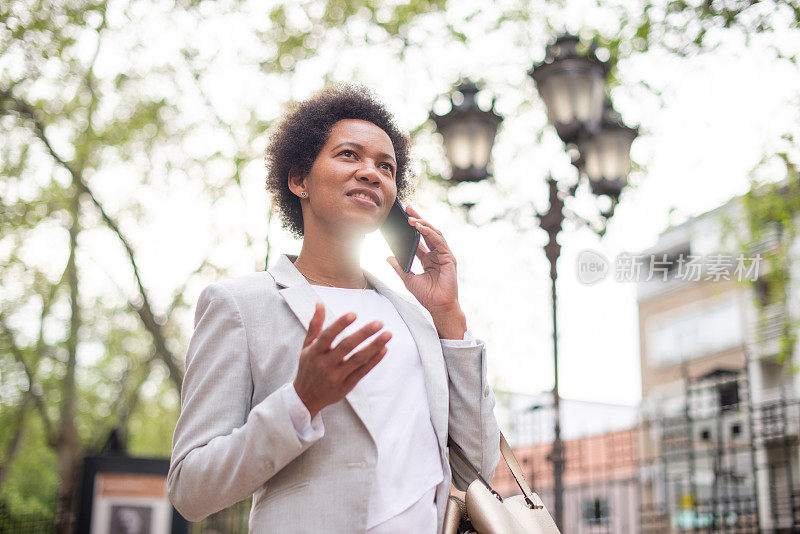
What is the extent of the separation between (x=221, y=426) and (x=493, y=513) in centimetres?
69

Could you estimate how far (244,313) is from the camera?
2.06 m

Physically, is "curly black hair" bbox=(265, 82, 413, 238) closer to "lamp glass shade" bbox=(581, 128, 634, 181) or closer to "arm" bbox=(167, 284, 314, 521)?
"arm" bbox=(167, 284, 314, 521)

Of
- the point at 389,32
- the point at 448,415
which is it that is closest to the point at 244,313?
the point at 448,415

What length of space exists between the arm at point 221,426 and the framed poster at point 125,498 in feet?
24.7

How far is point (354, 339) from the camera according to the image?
5.43 ft

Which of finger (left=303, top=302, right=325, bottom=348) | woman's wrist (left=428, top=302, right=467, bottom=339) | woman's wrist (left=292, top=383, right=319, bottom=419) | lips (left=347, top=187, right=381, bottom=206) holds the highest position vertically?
lips (left=347, top=187, right=381, bottom=206)

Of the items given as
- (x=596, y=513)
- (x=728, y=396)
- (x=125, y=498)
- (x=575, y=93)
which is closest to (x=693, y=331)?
(x=728, y=396)

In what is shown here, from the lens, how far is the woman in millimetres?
1755

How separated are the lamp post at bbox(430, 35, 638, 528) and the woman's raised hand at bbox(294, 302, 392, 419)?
5.94 m

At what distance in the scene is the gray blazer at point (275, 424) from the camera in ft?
5.88

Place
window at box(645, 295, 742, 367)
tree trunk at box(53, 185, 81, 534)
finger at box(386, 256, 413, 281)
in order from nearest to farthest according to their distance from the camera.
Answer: finger at box(386, 256, 413, 281) → tree trunk at box(53, 185, 81, 534) → window at box(645, 295, 742, 367)

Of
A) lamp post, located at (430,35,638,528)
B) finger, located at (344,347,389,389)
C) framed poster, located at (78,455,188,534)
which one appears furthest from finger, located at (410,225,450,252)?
framed poster, located at (78,455,188,534)

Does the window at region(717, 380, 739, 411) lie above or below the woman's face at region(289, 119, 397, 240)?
above

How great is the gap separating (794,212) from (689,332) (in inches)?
723
